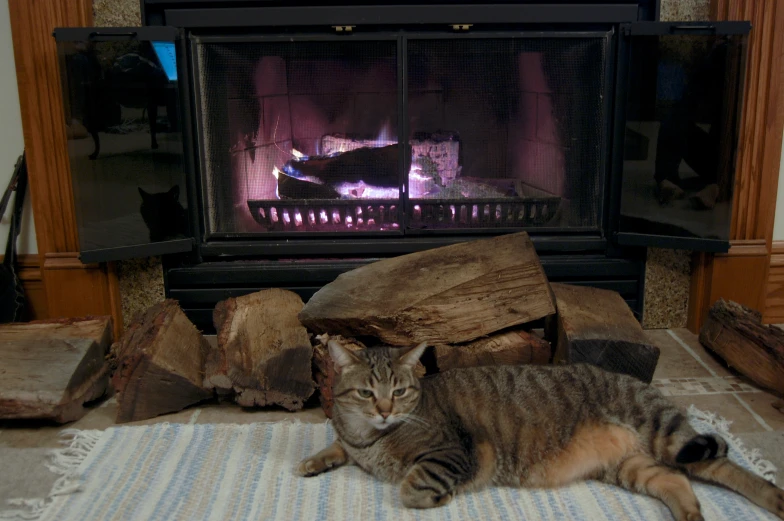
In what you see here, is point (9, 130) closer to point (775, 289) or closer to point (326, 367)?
point (326, 367)

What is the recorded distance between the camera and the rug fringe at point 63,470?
163 centimetres

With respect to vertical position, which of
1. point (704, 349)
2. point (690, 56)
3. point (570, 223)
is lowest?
point (704, 349)

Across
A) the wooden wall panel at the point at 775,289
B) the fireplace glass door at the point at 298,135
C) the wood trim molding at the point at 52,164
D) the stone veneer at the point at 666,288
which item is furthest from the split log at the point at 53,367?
the wooden wall panel at the point at 775,289

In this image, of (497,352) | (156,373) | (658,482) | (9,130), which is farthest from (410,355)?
(9,130)

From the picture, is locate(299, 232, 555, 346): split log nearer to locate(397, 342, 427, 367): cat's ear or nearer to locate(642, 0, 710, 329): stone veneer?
locate(397, 342, 427, 367): cat's ear

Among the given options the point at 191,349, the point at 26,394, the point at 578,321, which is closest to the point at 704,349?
the point at 578,321

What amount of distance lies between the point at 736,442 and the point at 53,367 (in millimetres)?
1966

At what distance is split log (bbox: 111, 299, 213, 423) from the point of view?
2055 mm

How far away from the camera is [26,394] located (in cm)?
202

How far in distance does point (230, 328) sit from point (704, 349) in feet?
5.46

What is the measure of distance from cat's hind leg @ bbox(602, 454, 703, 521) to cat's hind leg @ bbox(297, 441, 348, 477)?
661 mm

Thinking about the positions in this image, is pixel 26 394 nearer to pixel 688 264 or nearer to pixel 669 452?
pixel 669 452

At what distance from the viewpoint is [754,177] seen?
8.21 feet

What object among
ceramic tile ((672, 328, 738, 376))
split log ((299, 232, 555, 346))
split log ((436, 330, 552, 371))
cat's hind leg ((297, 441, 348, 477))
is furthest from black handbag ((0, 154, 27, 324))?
ceramic tile ((672, 328, 738, 376))
